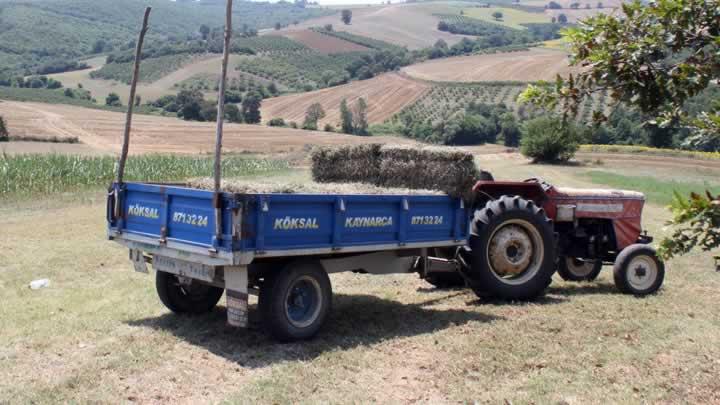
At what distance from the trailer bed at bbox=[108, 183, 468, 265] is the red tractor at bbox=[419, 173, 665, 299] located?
1.97 feet

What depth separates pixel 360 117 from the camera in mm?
77875

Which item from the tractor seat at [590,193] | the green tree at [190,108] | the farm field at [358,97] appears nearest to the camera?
the tractor seat at [590,193]

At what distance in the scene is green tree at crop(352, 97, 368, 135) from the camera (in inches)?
2872

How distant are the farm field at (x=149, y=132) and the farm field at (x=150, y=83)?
29030mm

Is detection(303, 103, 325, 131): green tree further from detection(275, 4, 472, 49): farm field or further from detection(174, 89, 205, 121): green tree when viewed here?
detection(275, 4, 472, 49): farm field

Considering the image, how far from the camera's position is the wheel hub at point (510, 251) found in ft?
32.2

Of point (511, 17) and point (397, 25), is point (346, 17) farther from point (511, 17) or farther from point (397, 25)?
point (511, 17)

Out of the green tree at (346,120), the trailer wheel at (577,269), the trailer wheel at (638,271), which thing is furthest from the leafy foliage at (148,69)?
the trailer wheel at (638,271)

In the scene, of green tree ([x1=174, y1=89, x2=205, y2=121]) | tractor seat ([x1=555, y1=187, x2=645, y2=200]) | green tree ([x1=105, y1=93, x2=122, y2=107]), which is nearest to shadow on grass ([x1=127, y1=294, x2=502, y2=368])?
tractor seat ([x1=555, y1=187, x2=645, y2=200])

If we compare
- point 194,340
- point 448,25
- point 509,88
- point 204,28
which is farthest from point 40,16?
point 194,340

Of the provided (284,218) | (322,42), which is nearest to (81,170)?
(284,218)

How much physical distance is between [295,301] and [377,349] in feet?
3.19

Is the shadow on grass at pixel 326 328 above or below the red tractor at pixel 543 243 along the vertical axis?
below

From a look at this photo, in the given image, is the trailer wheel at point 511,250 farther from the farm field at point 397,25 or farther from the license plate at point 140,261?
the farm field at point 397,25
